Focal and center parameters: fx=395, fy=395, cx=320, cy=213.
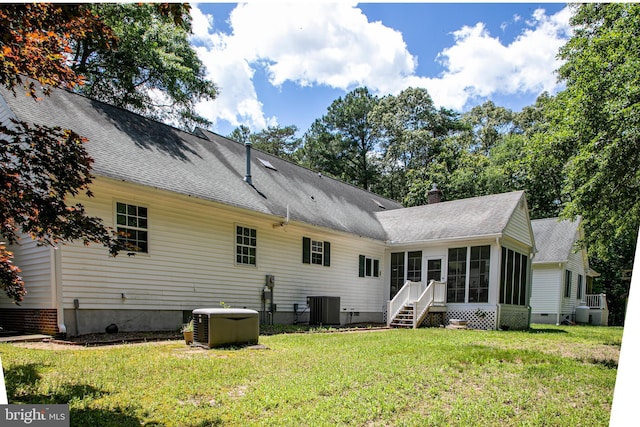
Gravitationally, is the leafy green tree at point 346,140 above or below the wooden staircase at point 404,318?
above

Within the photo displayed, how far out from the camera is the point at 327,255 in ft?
45.0

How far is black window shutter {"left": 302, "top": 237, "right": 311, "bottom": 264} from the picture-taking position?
12836 mm

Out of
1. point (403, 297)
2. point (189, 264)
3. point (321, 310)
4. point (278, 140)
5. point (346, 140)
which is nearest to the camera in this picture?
point (189, 264)

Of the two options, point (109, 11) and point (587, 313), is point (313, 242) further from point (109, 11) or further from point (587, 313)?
point (587, 313)

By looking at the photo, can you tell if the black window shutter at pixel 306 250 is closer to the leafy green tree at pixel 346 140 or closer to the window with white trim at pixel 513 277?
the window with white trim at pixel 513 277

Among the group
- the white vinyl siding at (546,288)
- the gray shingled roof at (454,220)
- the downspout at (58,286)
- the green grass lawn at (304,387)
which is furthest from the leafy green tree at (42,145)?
the white vinyl siding at (546,288)

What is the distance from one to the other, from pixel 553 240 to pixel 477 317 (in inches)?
394

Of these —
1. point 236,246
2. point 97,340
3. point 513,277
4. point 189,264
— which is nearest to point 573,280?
point 513,277

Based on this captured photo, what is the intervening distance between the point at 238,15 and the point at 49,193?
283 centimetres

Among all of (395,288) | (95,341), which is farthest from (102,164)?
(395,288)

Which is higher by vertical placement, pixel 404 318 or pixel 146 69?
pixel 146 69

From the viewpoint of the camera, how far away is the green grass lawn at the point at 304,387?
11.5ft

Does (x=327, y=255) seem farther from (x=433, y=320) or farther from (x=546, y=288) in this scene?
(x=546, y=288)

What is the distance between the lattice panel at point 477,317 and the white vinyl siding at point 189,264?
4122mm
